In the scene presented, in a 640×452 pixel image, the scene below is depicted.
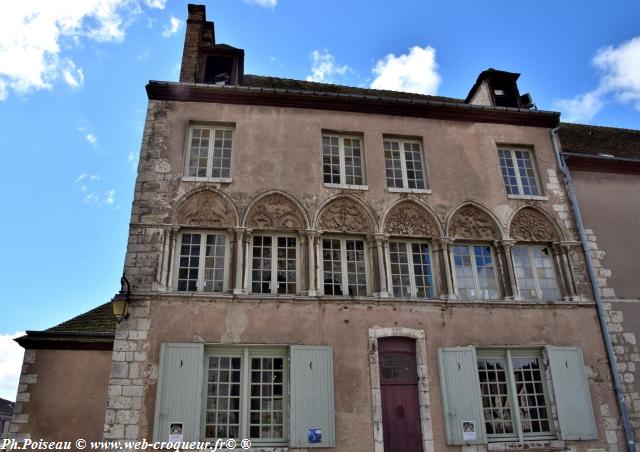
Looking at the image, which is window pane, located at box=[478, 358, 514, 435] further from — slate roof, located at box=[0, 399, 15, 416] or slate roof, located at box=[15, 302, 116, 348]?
slate roof, located at box=[0, 399, 15, 416]

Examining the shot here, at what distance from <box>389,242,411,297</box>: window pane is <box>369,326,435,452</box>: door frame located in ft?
2.57

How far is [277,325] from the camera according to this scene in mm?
8188

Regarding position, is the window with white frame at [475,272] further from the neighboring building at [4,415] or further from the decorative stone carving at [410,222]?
the neighboring building at [4,415]

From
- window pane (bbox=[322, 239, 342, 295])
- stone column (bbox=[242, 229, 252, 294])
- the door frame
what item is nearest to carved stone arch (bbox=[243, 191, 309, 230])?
stone column (bbox=[242, 229, 252, 294])

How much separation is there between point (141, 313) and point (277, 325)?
237 centimetres

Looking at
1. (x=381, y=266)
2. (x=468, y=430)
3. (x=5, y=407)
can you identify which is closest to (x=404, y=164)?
(x=381, y=266)

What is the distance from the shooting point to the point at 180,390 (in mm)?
7582

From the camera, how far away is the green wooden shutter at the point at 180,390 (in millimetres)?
7391

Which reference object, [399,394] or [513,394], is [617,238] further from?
[399,394]

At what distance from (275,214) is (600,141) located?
969 centimetres

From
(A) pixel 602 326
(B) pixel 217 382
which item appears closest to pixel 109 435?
(B) pixel 217 382

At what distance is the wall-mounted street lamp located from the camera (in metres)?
7.76

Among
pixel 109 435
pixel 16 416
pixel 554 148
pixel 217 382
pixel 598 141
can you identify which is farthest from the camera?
pixel 598 141

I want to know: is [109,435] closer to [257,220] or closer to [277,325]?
[277,325]
